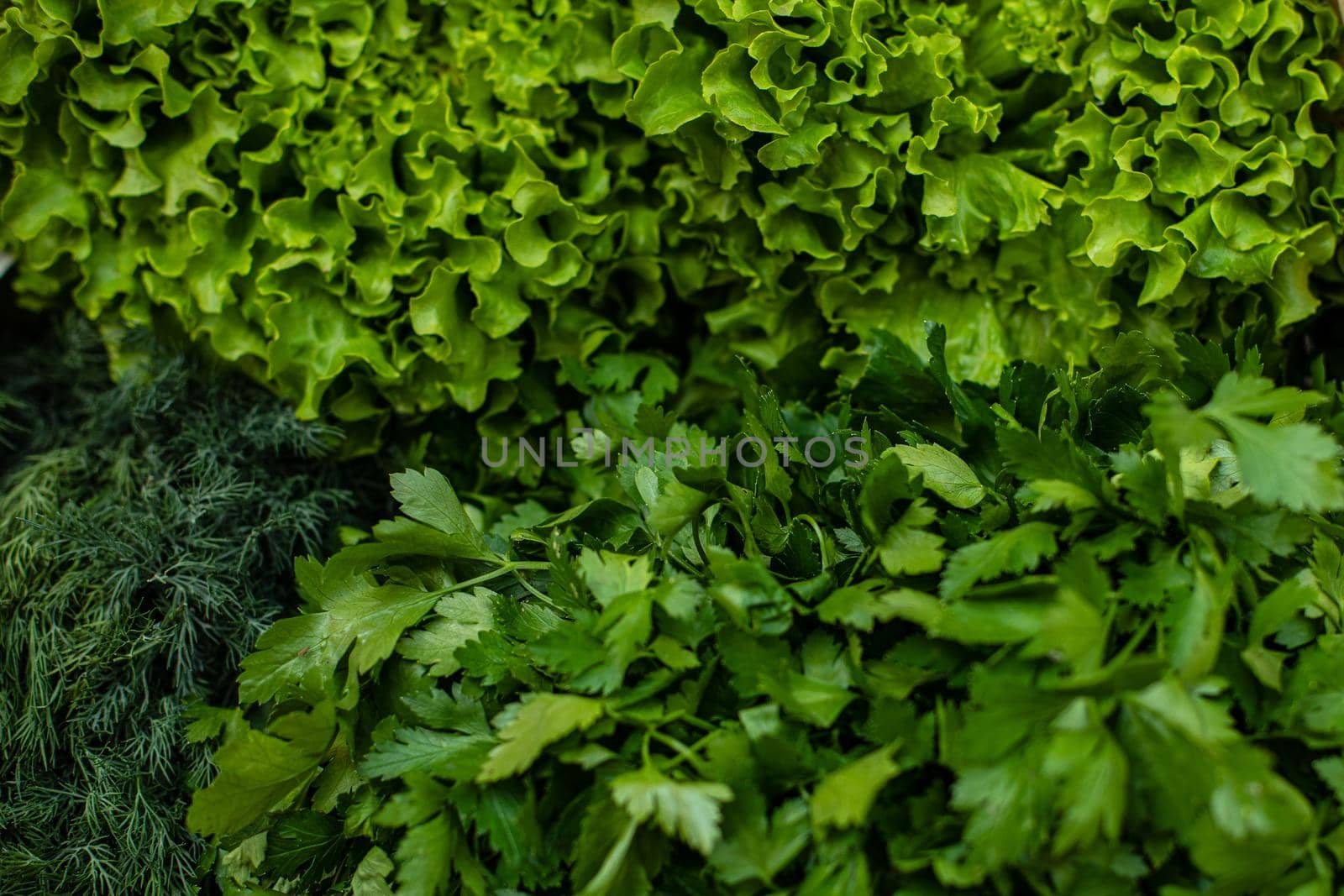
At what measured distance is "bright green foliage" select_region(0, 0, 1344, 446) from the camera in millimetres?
1069

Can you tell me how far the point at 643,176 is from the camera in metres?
1.29

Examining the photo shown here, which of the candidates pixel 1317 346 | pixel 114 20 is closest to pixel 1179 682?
pixel 1317 346

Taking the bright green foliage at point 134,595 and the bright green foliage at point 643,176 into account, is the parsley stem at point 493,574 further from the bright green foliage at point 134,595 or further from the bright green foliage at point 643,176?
the bright green foliage at point 643,176

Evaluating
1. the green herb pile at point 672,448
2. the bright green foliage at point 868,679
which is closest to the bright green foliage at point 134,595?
the green herb pile at point 672,448

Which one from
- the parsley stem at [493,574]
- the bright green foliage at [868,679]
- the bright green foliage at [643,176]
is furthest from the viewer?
the bright green foliage at [643,176]

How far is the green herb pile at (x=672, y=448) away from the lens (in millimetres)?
727

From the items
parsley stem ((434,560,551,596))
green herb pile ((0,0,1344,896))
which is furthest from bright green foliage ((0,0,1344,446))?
parsley stem ((434,560,551,596))

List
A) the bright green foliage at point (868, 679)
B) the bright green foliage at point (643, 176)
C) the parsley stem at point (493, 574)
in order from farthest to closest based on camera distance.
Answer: the bright green foliage at point (643, 176), the parsley stem at point (493, 574), the bright green foliage at point (868, 679)

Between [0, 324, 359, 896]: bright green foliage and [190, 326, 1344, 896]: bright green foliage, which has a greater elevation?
[190, 326, 1344, 896]: bright green foliage

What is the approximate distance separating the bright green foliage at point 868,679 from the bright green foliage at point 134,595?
0.12 m

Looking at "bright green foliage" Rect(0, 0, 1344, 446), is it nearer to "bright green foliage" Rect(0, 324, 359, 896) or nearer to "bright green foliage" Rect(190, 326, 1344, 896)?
"bright green foliage" Rect(0, 324, 359, 896)

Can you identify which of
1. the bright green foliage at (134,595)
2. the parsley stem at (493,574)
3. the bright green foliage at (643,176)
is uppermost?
the bright green foliage at (643,176)

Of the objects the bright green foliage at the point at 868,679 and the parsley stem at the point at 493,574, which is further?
the parsley stem at the point at 493,574

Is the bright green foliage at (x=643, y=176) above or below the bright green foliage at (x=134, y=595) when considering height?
above
